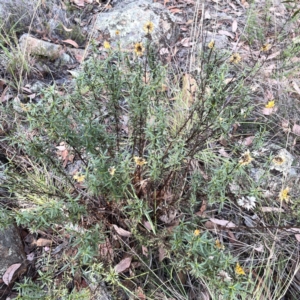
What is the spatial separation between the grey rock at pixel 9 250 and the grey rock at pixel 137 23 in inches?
73.2

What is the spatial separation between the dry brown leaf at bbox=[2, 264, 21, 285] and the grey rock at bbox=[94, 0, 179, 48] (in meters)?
2.00

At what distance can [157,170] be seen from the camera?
5.40ft

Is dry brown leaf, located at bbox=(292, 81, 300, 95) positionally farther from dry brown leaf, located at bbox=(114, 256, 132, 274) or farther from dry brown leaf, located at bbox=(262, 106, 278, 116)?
dry brown leaf, located at bbox=(114, 256, 132, 274)

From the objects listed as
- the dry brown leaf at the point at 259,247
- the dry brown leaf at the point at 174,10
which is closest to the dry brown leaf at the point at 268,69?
the dry brown leaf at the point at 174,10

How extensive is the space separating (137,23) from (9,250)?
7.24 ft

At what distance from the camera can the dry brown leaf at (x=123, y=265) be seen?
1810 millimetres

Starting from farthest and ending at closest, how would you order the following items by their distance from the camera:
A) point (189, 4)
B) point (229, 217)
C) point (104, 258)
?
point (189, 4), point (229, 217), point (104, 258)

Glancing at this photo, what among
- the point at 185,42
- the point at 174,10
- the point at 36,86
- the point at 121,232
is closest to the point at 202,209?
the point at 121,232

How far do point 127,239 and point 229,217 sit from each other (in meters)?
0.66

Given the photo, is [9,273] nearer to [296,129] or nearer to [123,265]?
[123,265]

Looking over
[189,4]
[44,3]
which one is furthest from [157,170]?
[189,4]

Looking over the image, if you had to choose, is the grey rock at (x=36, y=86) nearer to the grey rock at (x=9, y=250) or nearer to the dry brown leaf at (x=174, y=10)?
the grey rock at (x=9, y=250)

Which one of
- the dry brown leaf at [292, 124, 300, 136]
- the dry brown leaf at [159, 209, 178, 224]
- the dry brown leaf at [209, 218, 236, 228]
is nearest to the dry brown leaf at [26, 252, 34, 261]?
the dry brown leaf at [159, 209, 178, 224]

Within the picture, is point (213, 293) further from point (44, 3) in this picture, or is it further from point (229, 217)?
point (44, 3)
